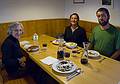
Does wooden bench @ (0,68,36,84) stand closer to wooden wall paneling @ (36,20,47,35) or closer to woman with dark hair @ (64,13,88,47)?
woman with dark hair @ (64,13,88,47)

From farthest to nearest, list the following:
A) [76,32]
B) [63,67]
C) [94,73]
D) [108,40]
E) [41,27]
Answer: [41,27], [76,32], [108,40], [63,67], [94,73]

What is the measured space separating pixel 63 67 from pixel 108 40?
3.90 feet

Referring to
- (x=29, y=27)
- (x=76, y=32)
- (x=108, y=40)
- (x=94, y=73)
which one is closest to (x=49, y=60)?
(x=94, y=73)

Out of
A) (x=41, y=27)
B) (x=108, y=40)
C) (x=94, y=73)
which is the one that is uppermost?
(x=41, y=27)

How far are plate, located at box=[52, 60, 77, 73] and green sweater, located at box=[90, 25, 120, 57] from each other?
1.04 meters

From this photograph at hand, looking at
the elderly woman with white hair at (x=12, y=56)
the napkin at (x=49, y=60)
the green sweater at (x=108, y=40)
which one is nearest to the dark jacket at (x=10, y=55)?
the elderly woman with white hair at (x=12, y=56)

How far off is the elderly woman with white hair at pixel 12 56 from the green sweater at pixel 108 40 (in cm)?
126

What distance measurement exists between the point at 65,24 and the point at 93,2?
3.97ft

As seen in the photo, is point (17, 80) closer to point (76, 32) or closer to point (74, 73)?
point (74, 73)

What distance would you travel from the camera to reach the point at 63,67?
1.81m

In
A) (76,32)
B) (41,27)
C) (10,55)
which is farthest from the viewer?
(41,27)

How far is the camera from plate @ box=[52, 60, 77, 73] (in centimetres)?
175

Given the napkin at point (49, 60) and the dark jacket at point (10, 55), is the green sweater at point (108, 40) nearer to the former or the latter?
the napkin at point (49, 60)

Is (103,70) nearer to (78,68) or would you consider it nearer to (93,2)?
(78,68)
